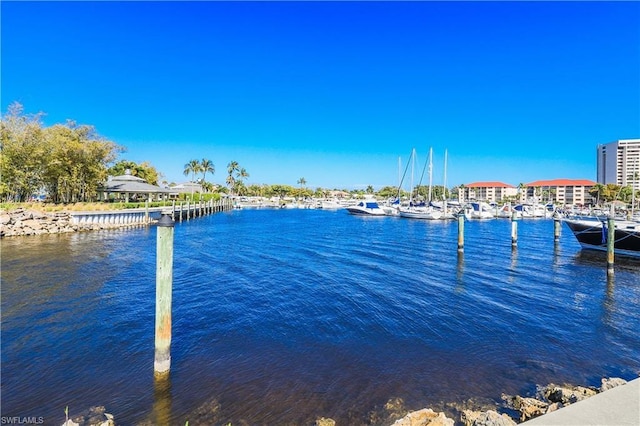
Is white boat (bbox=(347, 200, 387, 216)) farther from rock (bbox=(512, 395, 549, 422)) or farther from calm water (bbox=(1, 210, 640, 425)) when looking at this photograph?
rock (bbox=(512, 395, 549, 422))

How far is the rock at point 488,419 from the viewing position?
488 centimetres

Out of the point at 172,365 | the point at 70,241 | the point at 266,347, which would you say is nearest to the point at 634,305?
the point at 266,347

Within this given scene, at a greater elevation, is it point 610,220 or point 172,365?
point 610,220

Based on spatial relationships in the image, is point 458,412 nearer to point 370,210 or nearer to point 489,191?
point 370,210

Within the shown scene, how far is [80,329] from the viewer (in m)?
9.19

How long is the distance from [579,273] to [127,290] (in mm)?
21387

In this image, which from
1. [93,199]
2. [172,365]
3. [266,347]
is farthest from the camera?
[93,199]

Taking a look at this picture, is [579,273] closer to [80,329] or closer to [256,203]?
[80,329]

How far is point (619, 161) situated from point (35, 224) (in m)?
183

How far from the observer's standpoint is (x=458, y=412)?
600cm

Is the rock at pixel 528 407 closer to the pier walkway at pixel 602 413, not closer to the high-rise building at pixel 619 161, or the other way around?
the pier walkway at pixel 602 413

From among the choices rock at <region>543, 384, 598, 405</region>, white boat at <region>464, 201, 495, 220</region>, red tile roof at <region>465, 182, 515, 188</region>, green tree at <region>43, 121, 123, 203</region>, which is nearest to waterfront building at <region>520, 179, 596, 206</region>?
red tile roof at <region>465, 182, 515, 188</region>

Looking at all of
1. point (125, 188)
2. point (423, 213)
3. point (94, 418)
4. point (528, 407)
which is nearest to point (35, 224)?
point (125, 188)

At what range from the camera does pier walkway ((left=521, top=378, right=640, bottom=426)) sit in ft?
11.9
